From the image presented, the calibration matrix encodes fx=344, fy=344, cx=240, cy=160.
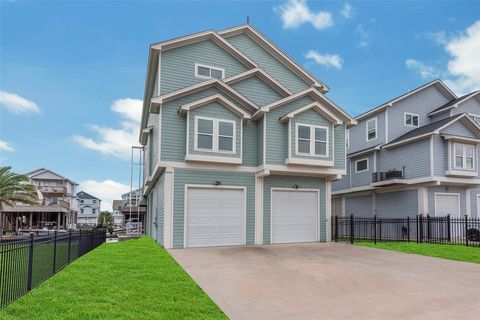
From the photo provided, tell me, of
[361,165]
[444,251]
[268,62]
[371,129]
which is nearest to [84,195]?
[361,165]

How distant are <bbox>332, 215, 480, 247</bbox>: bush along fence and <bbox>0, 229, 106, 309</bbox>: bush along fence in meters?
12.0

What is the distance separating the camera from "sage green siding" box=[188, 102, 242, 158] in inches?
551

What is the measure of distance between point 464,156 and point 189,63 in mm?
17013

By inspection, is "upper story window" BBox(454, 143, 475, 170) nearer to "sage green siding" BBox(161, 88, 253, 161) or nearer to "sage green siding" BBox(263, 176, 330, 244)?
"sage green siding" BBox(263, 176, 330, 244)

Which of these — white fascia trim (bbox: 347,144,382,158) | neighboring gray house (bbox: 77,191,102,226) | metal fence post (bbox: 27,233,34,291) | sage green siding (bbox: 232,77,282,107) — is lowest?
neighboring gray house (bbox: 77,191,102,226)

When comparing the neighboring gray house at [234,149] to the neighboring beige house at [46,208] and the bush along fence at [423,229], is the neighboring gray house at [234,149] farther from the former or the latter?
the neighboring beige house at [46,208]

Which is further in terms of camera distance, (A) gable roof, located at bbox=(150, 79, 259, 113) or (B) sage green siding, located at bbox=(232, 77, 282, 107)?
(B) sage green siding, located at bbox=(232, 77, 282, 107)

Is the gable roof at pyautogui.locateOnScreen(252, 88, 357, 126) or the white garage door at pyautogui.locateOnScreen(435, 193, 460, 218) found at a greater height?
the gable roof at pyautogui.locateOnScreen(252, 88, 357, 126)

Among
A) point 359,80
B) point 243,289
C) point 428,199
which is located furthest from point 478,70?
point 243,289

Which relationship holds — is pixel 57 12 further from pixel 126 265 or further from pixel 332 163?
pixel 332 163

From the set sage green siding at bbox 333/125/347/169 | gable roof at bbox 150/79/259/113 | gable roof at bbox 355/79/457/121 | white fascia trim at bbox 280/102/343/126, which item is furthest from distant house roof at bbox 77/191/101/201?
white fascia trim at bbox 280/102/343/126

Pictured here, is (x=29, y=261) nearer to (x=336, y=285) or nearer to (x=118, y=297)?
(x=118, y=297)

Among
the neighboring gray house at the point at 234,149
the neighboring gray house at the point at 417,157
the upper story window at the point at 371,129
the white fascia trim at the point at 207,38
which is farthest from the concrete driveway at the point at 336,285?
the upper story window at the point at 371,129

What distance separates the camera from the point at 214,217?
47.6ft
